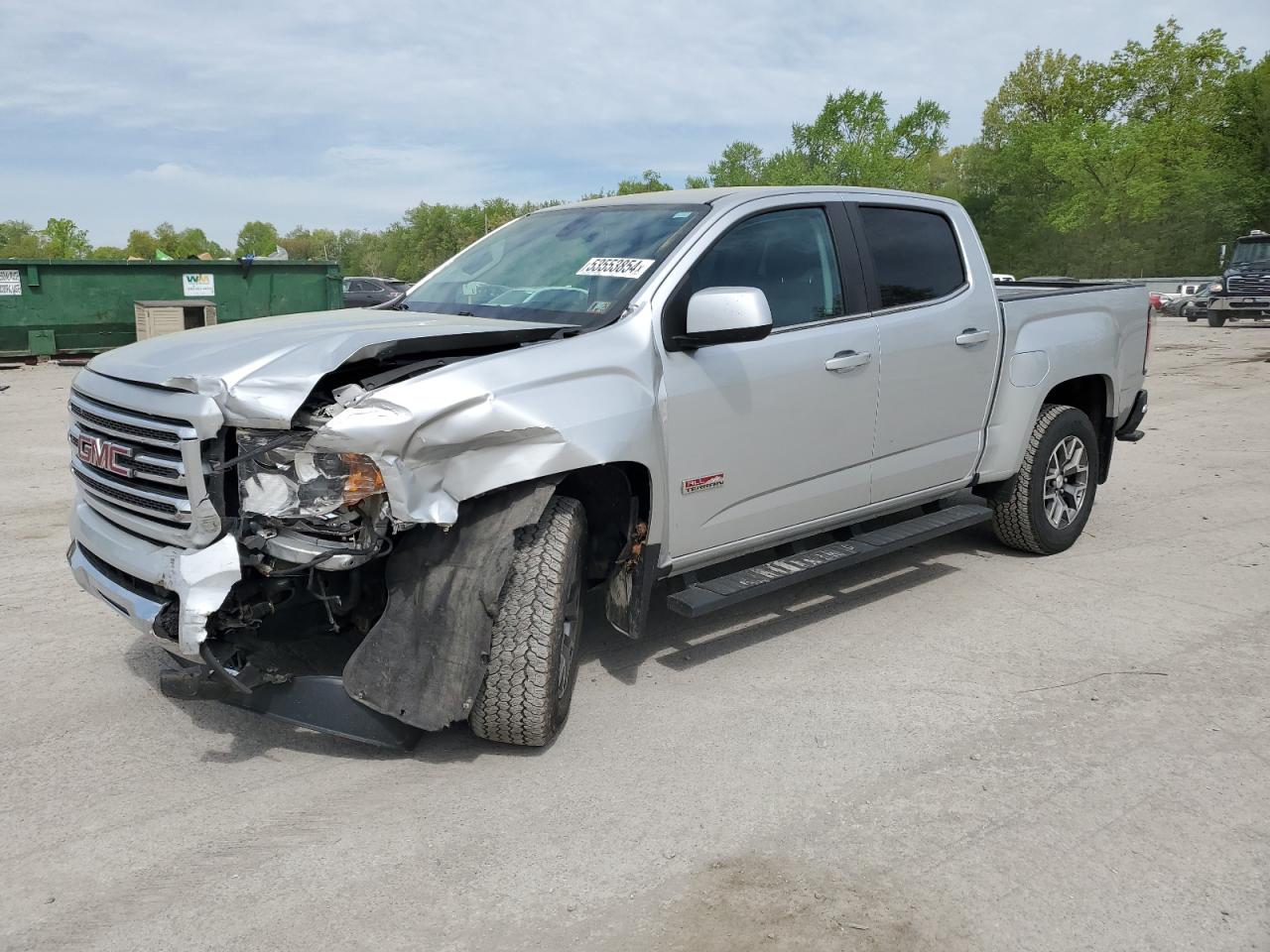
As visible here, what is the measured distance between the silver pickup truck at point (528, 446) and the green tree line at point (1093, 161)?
37998mm

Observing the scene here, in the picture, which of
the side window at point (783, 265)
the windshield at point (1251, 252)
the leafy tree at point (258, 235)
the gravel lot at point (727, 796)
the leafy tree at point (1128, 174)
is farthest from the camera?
the leafy tree at point (258, 235)

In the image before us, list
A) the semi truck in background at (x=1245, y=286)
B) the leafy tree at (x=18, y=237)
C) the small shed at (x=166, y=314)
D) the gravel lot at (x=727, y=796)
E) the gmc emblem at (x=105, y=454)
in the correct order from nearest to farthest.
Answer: the gravel lot at (x=727, y=796), the gmc emblem at (x=105, y=454), the small shed at (x=166, y=314), the semi truck in background at (x=1245, y=286), the leafy tree at (x=18, y=237)

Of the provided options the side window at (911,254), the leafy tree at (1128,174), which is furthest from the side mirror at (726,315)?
the leafy tree at (1128,174)

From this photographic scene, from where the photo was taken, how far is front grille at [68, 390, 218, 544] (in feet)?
10.5

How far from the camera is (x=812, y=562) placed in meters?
4.62

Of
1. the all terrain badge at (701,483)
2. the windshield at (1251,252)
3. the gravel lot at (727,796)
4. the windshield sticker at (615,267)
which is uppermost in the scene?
the windshield at (1251,252)

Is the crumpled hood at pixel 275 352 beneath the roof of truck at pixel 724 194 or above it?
beneath

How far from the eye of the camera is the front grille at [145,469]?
3.21 meters

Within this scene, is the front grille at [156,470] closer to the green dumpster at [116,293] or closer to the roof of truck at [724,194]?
the roof of truck at [724,194]

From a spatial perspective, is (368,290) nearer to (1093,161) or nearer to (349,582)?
(349,582)

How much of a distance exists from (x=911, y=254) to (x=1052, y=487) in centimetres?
173

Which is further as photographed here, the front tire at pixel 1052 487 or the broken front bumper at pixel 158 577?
the front tire at pixel 1052 487

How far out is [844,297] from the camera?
15.5 feet

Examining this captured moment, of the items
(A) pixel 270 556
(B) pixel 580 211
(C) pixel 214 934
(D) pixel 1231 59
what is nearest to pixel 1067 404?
(B) pixel 580 211
